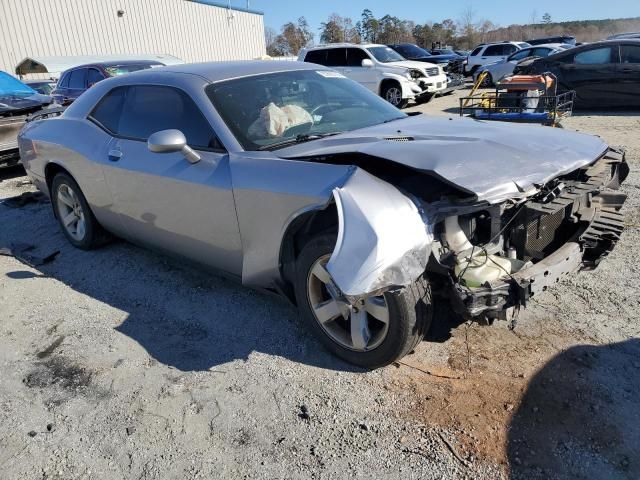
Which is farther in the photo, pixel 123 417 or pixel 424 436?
pixel 123 417

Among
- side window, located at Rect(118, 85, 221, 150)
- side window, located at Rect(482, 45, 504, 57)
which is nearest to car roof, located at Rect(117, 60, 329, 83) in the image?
side window, located at Rect(118, 85, 221, 150)

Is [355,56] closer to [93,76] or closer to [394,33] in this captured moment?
[93,76]

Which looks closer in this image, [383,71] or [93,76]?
[93,76]

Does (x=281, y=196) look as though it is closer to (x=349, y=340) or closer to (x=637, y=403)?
(x=349, y=340)

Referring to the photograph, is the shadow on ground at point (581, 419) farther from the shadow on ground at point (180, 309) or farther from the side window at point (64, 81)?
the side window at point (64, 81)

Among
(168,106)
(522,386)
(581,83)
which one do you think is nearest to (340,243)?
(522,386)

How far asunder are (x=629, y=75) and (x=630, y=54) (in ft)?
1.59

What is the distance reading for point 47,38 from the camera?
27.4 m

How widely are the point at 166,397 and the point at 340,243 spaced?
1.31m

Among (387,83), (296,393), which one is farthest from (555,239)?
(387,83)

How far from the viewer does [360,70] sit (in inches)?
580

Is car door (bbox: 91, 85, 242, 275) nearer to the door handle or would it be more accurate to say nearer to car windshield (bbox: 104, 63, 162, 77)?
the door handle

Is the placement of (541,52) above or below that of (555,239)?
above

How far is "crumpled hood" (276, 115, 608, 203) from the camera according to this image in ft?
8.46
